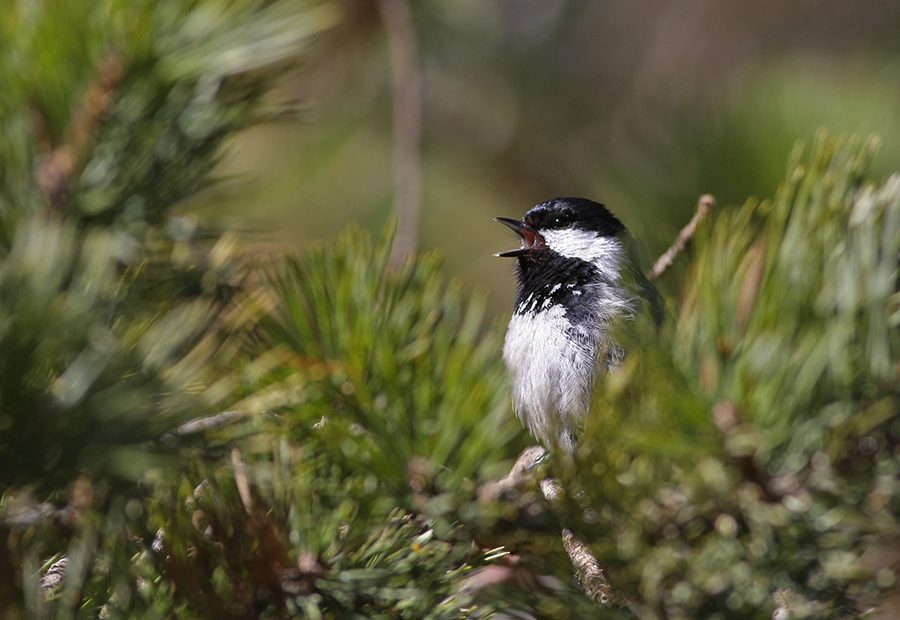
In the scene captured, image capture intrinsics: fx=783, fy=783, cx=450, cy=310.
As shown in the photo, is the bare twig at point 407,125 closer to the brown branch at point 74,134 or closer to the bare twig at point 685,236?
the bare twig at point 685,236

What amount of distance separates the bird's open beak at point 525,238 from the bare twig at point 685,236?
0.87 m

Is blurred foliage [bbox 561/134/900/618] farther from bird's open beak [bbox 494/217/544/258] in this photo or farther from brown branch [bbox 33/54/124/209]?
bird's open beak [bbox 494/217/544/258]

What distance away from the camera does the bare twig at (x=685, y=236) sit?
1.28m

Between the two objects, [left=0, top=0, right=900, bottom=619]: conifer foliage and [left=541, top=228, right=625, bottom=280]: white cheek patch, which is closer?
[left=0, top=0, right=900, bottom=619]: conifer foliage

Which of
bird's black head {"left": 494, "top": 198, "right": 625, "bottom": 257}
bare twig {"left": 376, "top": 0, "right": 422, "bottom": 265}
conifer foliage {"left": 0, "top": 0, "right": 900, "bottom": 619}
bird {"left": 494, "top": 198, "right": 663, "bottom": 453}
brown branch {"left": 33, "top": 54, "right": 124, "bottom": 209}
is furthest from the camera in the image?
bird's black head {"left": 494, "top": 198, "right": 625, "bottom": 257}

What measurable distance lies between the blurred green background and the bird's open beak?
0.30m

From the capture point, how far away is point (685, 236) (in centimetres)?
143

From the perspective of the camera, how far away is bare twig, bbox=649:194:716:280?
50.4 inches

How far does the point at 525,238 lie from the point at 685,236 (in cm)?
119

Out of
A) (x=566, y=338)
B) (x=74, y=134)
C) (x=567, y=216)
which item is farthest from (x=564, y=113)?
(x=74, y=134)

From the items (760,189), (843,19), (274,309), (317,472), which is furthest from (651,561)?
(843,19)

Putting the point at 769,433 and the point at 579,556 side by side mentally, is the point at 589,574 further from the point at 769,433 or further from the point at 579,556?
the point at 769,433

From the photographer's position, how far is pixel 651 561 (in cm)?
86

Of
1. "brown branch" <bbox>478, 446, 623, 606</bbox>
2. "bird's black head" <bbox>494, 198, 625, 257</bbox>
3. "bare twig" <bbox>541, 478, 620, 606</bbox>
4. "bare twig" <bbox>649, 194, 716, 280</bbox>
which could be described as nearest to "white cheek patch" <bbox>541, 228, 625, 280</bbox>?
"bird's black head" <bbox>494, 198, 625, 257</bbox>
